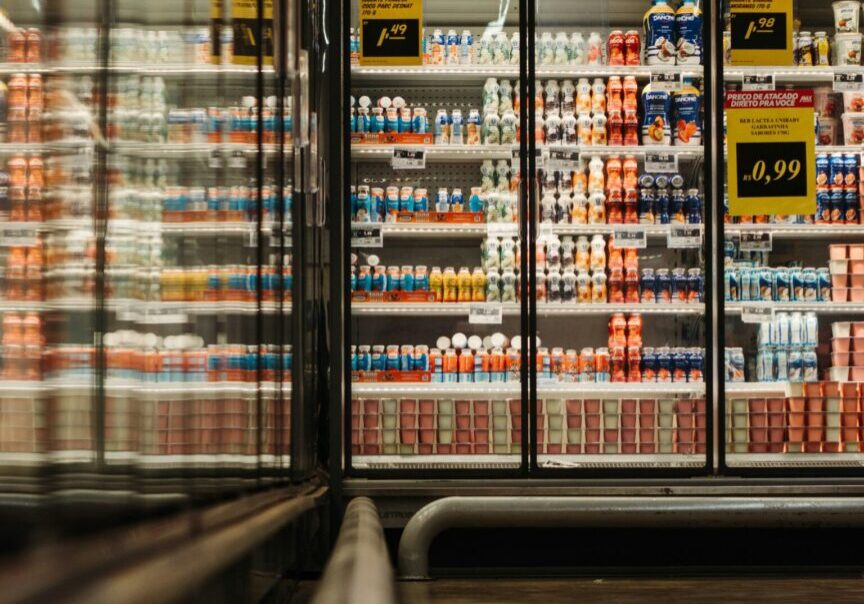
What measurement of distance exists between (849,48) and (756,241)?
93 cm

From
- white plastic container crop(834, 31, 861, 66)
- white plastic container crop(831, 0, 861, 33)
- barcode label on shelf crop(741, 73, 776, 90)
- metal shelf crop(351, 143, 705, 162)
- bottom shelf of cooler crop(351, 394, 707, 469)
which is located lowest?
bottom shelf of cooler crop(351, 394, 707, 469)

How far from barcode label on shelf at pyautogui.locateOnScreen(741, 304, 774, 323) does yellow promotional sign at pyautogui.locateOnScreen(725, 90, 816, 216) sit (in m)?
0.39

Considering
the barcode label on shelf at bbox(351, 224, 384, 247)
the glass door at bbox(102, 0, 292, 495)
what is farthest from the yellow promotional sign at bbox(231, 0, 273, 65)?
the barcode label on shelf at bbox(351, 224, 384, 247)

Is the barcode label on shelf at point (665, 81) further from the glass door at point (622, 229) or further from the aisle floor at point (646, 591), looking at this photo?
the aisle floor at point (646, 591)

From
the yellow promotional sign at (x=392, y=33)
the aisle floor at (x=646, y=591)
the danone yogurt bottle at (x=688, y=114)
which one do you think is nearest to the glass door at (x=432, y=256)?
the yellow promotional sign at (x=392, y=33)

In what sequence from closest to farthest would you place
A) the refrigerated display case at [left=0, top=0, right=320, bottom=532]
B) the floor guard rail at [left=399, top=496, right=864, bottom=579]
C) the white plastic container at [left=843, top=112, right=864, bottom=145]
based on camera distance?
1. the refrigerated display case at [left=0, top=0, right=320, bottom=532]
2. the floor guard rail at [left=399, top=496, right=864, bottom=579]
3. the white plastic container at [left=843, top=112, right=864, bottom=145]

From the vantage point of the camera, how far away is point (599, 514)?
211cm

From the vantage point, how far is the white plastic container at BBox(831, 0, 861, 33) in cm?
504

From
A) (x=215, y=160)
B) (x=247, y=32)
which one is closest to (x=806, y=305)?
(x=247, y=32)

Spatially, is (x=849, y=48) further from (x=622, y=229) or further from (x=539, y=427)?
(x=539, y=427)

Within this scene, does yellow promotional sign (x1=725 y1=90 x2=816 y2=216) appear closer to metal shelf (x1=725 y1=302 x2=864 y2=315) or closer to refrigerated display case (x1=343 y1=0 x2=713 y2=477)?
refrigerated display case (x1=343 y1=0 x2=713 y2=477)

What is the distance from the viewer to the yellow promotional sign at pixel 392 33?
4852 mm

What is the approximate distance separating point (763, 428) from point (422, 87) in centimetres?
208

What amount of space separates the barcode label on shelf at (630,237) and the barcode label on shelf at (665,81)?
0.61 metres
